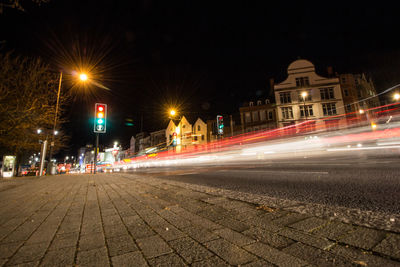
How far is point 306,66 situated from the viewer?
3588cm

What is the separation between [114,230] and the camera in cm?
207

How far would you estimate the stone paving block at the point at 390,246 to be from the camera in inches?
47.8

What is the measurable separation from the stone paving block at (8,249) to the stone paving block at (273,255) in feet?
6.64

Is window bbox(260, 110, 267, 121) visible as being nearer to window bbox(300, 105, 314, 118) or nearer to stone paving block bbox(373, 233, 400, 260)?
window bbox(300, 105, 314, 118)

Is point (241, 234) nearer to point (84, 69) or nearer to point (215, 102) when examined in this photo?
point (84, 69)

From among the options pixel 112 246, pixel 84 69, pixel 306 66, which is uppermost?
pixel 306 66

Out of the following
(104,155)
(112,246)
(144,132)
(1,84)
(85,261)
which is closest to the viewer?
(85,261)

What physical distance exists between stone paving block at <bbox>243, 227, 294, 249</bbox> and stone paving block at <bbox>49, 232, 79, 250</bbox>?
167 centimetres

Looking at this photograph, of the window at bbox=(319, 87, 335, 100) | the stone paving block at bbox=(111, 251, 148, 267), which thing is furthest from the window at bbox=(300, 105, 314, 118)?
the stone paving block at bbox=(111, 251, 148, 267)

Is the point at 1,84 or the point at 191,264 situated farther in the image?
the point at 1,84

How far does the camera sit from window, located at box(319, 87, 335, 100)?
34719mm

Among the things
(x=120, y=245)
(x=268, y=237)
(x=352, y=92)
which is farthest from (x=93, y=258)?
(x=352, y=92)

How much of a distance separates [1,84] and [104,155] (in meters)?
47.1

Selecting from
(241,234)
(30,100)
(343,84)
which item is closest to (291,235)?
(241,234)
